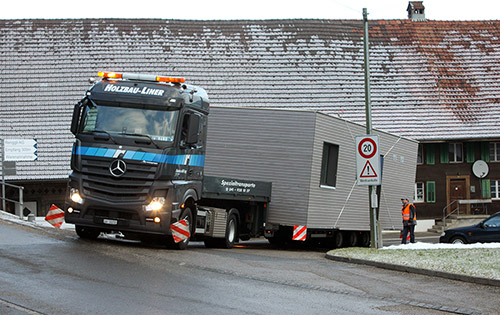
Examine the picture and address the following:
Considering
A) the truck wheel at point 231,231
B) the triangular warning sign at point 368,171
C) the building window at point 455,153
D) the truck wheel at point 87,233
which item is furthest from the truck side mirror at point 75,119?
the building window at point 455,153

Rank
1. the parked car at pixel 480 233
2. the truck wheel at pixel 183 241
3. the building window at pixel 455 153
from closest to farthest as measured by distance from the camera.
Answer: the truck wheel at pixel 183 241 → the parked car at pixel 480 233 → the building window at pixel 455 153

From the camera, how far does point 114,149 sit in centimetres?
1492

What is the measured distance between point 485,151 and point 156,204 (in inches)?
1193

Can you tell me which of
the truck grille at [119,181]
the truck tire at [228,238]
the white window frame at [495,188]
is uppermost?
the white window frame at [495,188]

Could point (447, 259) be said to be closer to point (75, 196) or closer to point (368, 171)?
point (368, 171)

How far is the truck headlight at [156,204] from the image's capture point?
49.3 ft

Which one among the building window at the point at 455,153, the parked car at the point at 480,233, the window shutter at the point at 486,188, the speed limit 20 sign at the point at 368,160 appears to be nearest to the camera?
the speed limit 20 sign at the point at 368,160

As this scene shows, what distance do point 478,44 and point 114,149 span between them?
33.0 metres

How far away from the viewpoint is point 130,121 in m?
15.2

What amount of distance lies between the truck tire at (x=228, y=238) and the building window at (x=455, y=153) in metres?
25.5

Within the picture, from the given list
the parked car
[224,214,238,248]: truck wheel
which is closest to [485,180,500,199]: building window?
the parked car

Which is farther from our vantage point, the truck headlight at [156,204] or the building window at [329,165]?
the building window at [329,165]

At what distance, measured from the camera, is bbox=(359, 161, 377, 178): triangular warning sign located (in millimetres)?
19625

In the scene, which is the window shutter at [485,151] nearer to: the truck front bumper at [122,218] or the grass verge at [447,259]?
the grass verge at [447,259]
